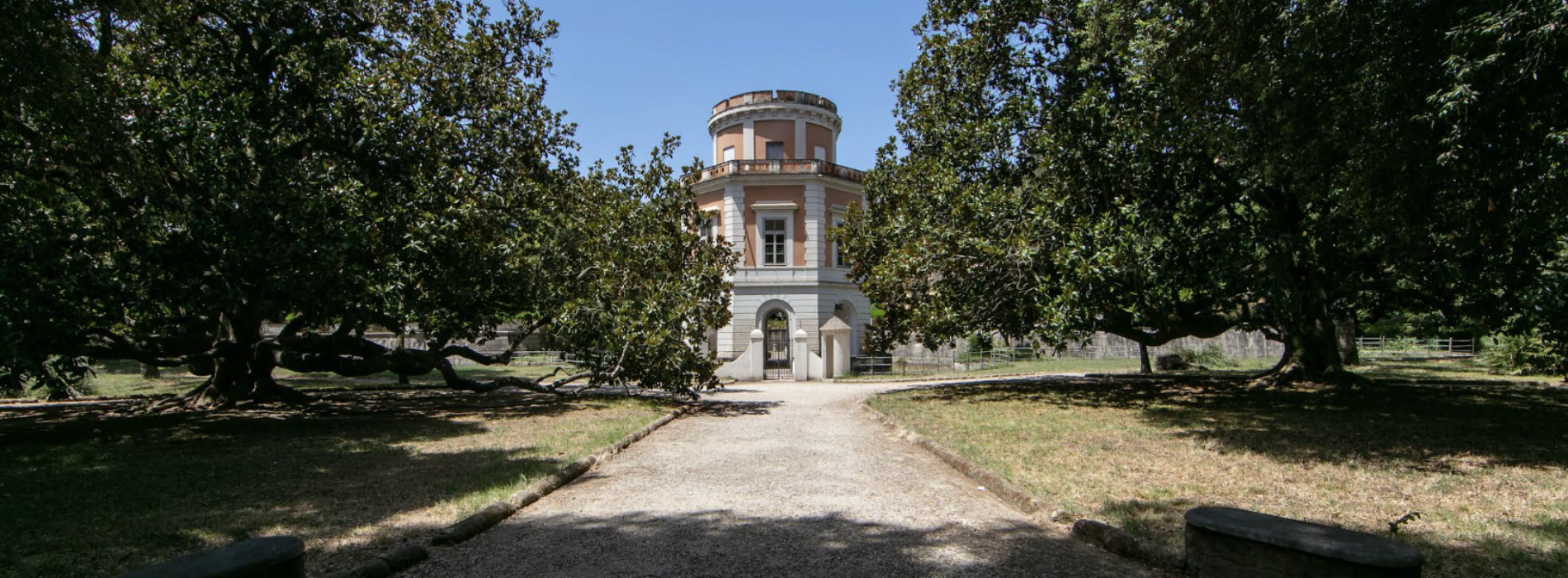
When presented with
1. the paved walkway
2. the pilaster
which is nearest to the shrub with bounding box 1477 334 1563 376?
the paved walkway

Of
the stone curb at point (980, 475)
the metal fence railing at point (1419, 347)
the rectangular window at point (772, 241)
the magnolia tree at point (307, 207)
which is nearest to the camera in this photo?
the stone curb at point (980, 475)

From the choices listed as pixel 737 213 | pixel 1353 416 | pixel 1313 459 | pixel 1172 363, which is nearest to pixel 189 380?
pixel 737 213

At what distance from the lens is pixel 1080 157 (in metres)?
14.1

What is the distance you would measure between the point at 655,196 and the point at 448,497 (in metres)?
10.6

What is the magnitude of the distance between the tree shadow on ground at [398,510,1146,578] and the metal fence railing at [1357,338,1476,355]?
3842 centimetres

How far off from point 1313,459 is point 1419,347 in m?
37.6

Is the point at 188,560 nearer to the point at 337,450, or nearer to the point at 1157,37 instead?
the point at 337,450

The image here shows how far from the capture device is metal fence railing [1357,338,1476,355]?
35.2 meters

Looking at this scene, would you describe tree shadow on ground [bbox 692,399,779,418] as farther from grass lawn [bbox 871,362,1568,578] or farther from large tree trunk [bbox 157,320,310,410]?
large tree trunk [bbox 157,320,310,410]

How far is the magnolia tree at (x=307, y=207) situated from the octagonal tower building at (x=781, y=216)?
14.0 meters

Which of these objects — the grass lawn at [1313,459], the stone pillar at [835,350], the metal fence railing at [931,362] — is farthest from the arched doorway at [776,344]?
the grass lawn at [1313,459]

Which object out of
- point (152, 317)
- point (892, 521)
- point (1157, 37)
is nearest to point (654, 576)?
point (892, 521)

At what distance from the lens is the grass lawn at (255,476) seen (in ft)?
17.0

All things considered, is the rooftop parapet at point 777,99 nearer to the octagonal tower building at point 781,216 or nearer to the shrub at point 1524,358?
the octagonal tower building at point 781,216
